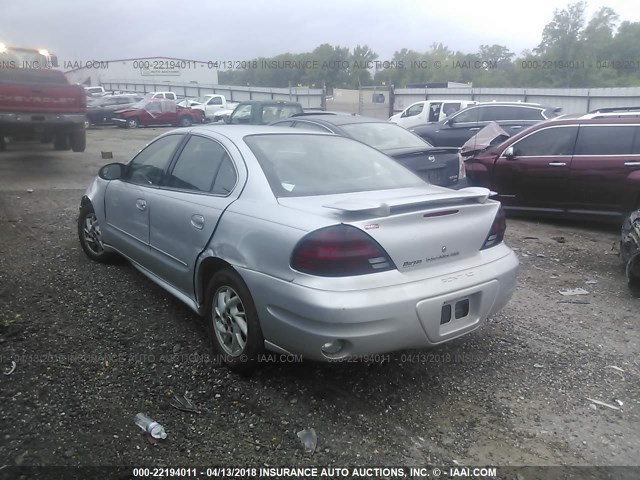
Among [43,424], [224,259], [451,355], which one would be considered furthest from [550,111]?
[43,424]

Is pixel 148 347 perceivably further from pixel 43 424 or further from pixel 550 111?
pixel 550 111

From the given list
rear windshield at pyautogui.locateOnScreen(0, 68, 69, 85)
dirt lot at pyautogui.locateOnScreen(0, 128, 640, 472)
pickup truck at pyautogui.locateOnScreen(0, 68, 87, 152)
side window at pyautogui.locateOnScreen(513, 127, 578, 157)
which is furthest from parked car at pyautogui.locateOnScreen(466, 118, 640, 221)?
rear windshield at pyautogui.locateOnScreen(0, 68, 69, 85)

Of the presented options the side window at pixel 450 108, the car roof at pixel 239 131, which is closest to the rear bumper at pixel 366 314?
the car roof at pixel 239 131

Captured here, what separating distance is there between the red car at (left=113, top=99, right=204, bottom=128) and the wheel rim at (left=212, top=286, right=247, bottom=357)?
24.8 m

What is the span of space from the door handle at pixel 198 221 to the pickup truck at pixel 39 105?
8.80 meters

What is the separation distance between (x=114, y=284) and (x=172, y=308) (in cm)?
80

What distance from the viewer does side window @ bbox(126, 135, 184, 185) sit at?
4215 millimetres

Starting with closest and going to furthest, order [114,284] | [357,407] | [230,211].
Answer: [357,407]
[230,211]
[114,284]

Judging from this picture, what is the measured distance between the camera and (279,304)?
2812mm

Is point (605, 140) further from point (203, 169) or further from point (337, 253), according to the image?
point (337, 253)

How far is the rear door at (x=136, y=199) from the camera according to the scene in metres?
4.21

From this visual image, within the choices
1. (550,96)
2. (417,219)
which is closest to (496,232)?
(417,219)

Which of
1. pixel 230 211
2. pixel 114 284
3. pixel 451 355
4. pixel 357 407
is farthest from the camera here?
pixel 114 284

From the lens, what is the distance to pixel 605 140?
271 inches
